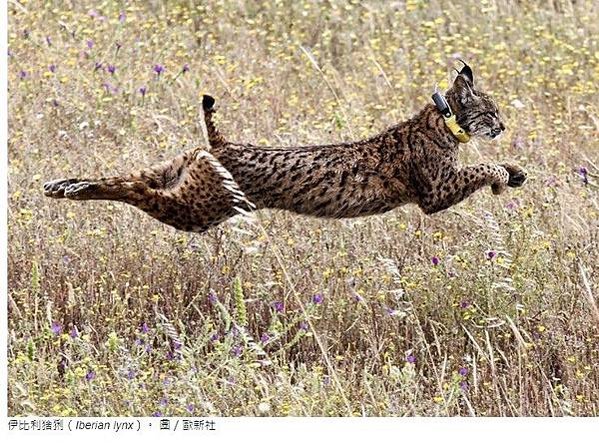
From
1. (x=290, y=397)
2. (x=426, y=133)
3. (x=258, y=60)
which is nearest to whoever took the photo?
(x=290, y=397)

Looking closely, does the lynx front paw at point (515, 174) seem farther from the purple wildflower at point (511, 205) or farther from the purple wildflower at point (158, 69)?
the purple wildflower at point (158, 69)

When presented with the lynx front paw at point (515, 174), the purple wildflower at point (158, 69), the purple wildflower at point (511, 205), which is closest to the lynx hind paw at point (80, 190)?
the lynx front paw at point (515, 174)

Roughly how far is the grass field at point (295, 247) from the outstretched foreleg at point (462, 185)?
0.75 ft

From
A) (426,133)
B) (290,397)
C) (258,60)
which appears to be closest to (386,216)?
(426,133)

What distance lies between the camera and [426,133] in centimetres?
844

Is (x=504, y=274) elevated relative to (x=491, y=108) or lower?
lower

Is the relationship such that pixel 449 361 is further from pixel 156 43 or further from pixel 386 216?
pixel 156 43

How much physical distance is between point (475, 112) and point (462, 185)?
1.45 feet

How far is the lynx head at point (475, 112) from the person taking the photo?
8445mm

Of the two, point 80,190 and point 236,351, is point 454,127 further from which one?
point 80,190

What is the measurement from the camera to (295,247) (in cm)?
869

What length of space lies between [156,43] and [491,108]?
4012 mm

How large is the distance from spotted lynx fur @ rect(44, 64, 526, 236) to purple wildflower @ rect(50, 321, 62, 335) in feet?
2.21

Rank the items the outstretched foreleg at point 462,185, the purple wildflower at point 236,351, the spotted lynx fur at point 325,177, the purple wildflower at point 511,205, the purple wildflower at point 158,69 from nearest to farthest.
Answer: the purple wildflower at point 236,351 → the spotted lynx fur at point 325,177 → the outstretched foreleg at point 462,185 → the purple wildflower at point 511,205 → the purple wildflower at point 158,69
